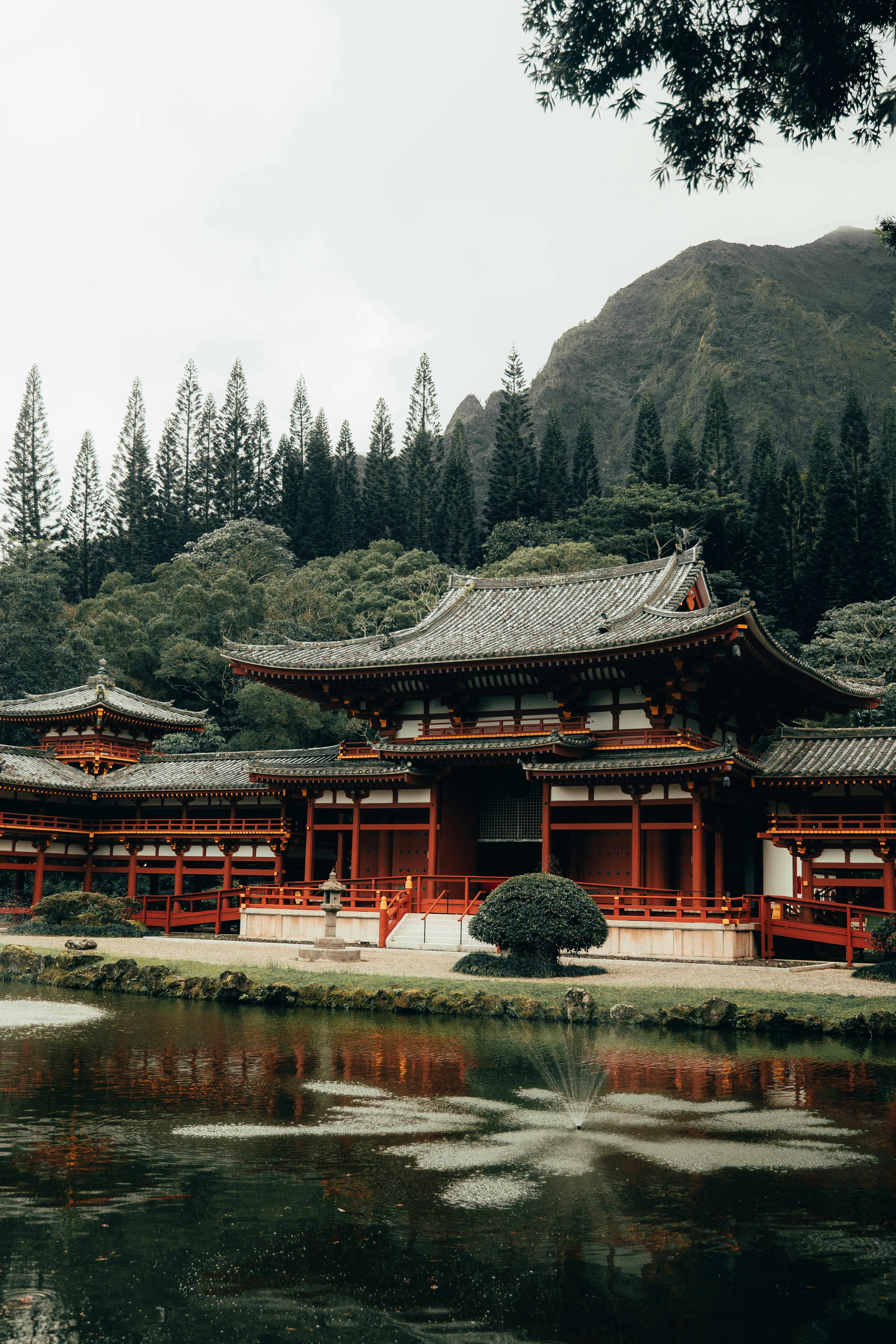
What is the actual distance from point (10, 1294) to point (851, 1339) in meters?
4.78

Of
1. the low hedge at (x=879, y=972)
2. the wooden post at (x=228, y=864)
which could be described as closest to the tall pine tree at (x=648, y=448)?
the wooden post at (x=228, y=864)

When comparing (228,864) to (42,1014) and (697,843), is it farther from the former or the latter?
(42,1014)

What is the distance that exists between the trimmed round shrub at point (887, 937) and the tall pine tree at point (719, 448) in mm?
66752

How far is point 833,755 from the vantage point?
29828 millimetres

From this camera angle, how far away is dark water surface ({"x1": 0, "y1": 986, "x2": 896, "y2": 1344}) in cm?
625

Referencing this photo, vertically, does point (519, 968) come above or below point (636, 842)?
below

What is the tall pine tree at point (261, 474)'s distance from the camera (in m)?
98.7

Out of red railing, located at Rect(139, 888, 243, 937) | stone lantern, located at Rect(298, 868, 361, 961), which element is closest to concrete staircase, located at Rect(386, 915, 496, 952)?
stone lantern, located at Rect(298, 868, 361, 961)

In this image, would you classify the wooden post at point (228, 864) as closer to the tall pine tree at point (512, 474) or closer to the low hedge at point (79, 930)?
the low hedge at point (79, 930)

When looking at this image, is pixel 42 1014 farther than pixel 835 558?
No

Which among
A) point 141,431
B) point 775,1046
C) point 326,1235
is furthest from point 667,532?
point 326,1235

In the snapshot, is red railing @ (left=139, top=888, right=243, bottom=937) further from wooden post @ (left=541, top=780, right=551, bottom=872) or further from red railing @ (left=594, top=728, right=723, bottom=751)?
red railing @ (left=594, top=728, right=723, bottom=751)

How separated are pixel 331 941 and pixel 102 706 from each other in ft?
60.3

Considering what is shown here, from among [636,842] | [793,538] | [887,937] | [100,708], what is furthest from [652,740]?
[793,538]
